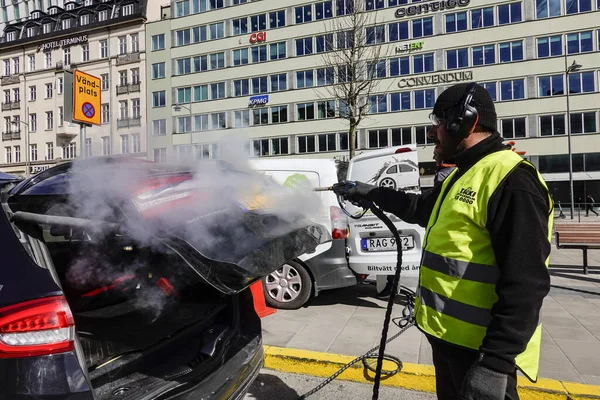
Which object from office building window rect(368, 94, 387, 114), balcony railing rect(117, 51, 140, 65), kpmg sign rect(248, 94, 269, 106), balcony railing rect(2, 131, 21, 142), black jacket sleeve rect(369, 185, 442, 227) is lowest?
black jacket sleeve rect(369, 185, 442, 227)

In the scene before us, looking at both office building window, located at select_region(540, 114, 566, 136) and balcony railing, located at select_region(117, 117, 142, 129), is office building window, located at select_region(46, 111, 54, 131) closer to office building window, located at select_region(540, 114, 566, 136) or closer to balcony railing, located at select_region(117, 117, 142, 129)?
balcony railing, located at select_region(117, 117, 142, 129)

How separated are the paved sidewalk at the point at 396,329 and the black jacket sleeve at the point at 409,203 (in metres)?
1.62

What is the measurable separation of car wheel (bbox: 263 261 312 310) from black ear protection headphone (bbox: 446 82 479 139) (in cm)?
325

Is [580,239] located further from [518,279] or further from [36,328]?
[36,328]

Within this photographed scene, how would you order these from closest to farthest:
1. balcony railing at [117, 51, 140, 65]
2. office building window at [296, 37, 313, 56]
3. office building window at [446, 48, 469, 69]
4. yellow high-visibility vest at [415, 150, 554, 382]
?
1. yellow high-visibility vest at [415, 150, 554, 382]
2. balcony railing at [117, 51, 140, 65]
3. office building window at [446, 48, 469, 69]
4. office building window at [296, 37, 313, 56]

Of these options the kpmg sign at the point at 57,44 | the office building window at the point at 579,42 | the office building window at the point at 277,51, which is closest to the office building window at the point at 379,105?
the office building window at the point at 277,51

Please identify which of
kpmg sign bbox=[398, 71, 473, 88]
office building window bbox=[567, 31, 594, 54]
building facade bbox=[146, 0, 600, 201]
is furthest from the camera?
kpmg sign bbox=[398, 71, 473, 88]

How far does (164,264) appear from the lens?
2291mm

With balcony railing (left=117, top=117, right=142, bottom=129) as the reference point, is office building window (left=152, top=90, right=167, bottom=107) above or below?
above

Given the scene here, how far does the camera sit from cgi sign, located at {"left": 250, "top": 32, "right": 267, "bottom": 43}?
3394 cm

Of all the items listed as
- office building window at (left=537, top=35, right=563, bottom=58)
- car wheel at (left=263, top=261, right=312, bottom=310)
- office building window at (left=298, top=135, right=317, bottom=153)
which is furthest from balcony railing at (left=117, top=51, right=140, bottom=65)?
office building window at (left=537, top=35, right=563, bottom=58)

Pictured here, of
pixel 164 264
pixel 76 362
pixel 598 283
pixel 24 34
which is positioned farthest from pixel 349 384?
pixel 24 34

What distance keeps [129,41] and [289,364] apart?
940 centimetres

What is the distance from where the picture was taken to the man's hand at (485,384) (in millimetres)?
1501
